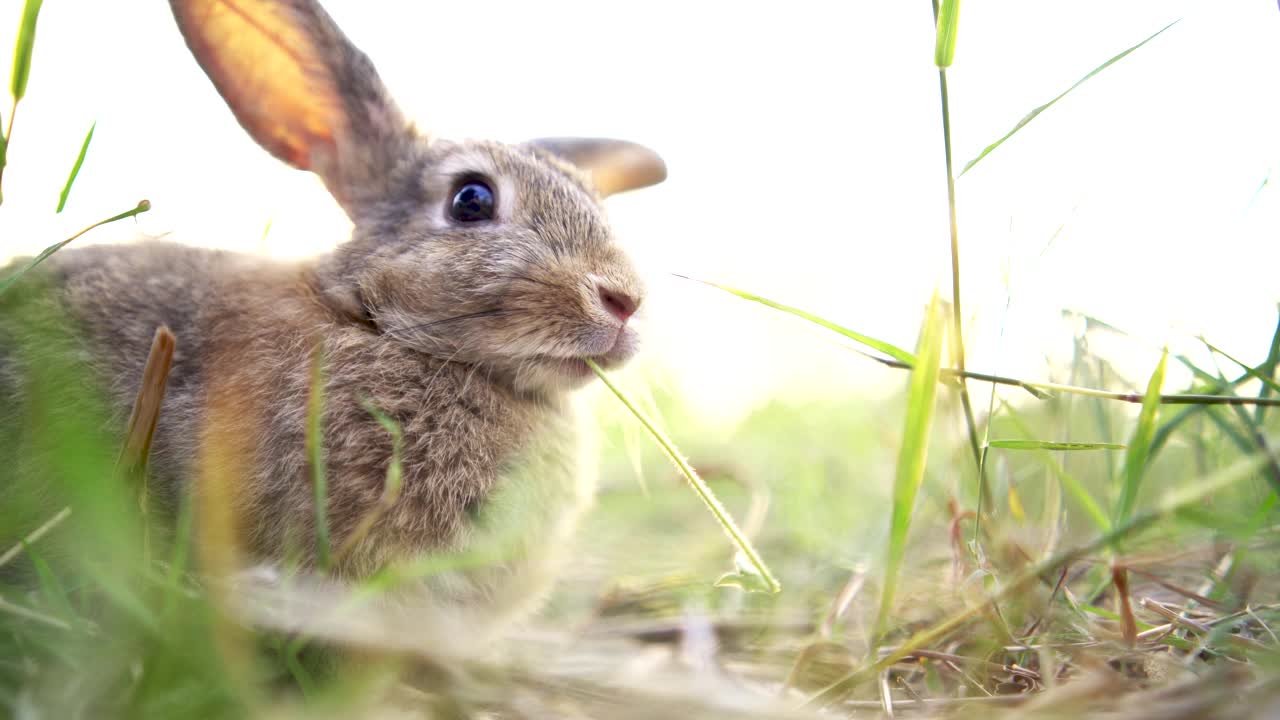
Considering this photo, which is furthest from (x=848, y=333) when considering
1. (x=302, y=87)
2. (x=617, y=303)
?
(x=302, y=87)

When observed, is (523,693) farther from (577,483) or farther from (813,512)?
(813,512)

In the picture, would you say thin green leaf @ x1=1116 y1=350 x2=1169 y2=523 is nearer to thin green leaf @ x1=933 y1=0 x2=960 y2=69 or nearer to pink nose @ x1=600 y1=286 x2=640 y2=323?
thin green leaf @ x1=933 y1=0 x2=960 y2=69

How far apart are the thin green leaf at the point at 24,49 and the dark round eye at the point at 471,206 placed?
106 cm

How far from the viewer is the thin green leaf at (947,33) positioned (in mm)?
1541

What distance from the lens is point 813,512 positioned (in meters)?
3.36

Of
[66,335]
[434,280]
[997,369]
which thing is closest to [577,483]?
[434,280]

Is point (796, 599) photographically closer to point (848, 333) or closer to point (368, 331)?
point (848, 333)

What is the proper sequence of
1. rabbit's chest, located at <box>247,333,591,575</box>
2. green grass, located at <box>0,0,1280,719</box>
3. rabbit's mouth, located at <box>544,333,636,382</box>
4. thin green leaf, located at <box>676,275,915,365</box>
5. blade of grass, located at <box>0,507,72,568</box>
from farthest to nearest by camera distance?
rabbit's mouth, located at <box>544,333,636,382</box> → rabbit's chest, located at <box>247,333,591,575</box> → thin green leaf, located at <box>676,275,915,365</box> → blade of grass, located at <box>0,507,72,568</box> → green grass, located at <box>0,0,1280,719</box>

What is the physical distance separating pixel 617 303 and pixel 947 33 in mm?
1056

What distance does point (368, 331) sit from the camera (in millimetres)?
2236

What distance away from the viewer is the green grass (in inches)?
47.5

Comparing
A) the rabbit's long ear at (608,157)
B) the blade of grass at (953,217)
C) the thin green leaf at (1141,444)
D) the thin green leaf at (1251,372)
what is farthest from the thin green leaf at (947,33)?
the rabbit's long ear at (608,157)

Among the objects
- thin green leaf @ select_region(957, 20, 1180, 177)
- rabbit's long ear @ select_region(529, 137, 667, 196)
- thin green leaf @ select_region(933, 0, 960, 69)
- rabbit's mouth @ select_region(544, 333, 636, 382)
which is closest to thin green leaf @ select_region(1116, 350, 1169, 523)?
thin green leaf @ select_region(957, 20, 1180, 177)

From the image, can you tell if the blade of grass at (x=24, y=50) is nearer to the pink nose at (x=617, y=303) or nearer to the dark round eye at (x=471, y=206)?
the dark round eye at (x=471, y=206)
